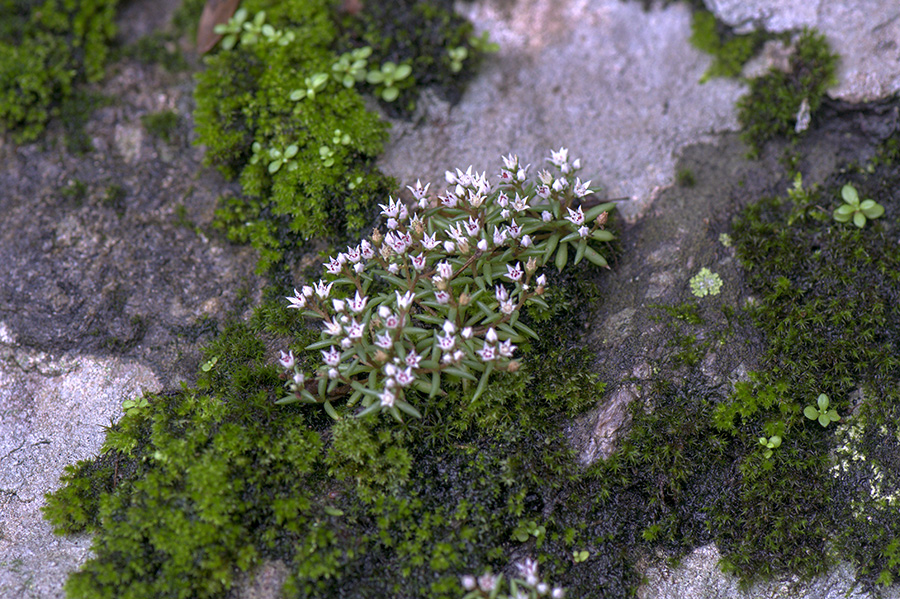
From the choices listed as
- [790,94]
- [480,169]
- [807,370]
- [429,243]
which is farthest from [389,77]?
[807,370]

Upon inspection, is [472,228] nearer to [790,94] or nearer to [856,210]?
[856,210]

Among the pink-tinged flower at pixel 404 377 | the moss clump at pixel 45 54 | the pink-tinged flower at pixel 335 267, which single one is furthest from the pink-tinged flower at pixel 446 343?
the moss clump at pixel 45 54

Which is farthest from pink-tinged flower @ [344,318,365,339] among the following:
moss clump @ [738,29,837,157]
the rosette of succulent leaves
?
moss clump @ [738,29,837,157]

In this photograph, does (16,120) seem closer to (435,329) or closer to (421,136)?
(421,136)

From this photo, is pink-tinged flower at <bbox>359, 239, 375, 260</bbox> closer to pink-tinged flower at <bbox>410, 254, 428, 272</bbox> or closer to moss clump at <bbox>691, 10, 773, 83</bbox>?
pink-tinged flower at <bbox>410, 254, 428, 272</bbox>

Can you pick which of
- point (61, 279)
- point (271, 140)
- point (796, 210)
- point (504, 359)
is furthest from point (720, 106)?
point (61, 279)

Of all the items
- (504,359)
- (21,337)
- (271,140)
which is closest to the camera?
(504,359)

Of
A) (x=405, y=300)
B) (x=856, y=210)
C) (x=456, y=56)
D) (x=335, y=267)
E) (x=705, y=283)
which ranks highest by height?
(x=856, y=210)
